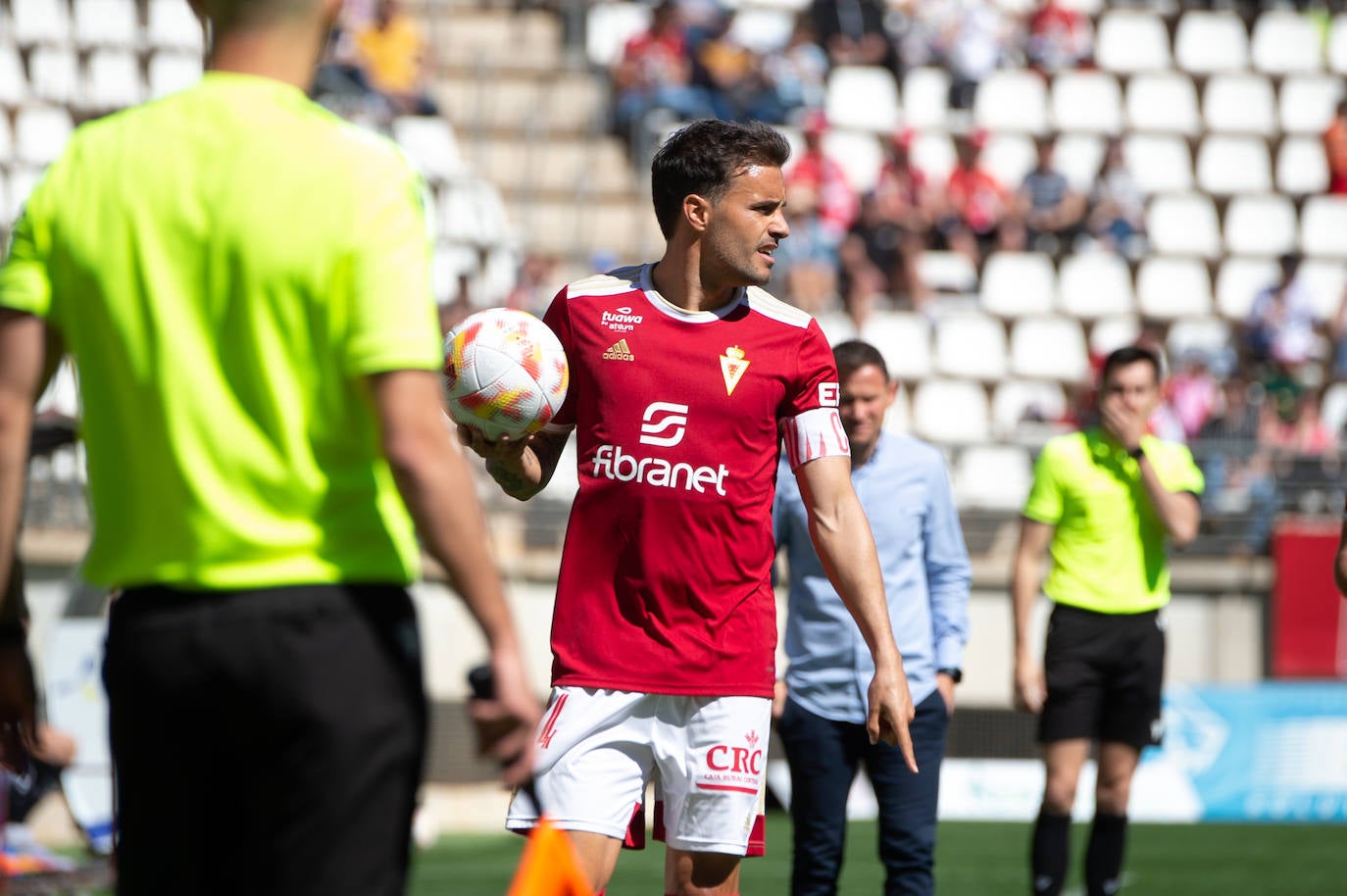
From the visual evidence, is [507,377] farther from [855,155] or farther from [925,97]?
[925,97]

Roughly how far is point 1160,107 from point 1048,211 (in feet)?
9.45

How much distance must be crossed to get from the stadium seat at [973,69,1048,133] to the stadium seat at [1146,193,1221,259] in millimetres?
1576

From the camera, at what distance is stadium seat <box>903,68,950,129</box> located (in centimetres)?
1947

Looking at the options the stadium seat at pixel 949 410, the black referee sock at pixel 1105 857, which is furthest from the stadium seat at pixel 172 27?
the black referee sock at pixel 1105 857

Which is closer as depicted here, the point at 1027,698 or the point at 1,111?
the point at 1027,698

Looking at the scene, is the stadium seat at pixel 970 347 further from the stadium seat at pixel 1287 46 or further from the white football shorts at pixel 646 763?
the white football shorts at pixel 646 763

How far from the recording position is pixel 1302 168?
64.1 feet

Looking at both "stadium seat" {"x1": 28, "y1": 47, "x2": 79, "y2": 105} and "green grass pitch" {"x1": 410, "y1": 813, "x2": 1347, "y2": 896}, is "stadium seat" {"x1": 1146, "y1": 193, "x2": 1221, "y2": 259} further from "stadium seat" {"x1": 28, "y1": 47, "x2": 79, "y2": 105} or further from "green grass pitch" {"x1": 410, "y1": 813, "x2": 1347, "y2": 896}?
"stadium seat" {"x1": 28, "y1": 47, "x2": 79, "y2": 105}

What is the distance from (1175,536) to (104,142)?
603 cm

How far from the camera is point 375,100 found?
664 inches

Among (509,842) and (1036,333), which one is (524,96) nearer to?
(1036,333)

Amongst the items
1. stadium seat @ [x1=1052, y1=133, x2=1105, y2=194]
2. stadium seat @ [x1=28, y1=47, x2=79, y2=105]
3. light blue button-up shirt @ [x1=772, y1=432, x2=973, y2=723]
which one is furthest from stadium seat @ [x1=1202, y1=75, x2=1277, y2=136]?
light blue button-up shirt @ [x1=772, y1=432, x2=973, y2=723]

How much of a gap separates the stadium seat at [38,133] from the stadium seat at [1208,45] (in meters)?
12.2

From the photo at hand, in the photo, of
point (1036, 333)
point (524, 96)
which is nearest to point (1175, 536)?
point (1036, 333)
